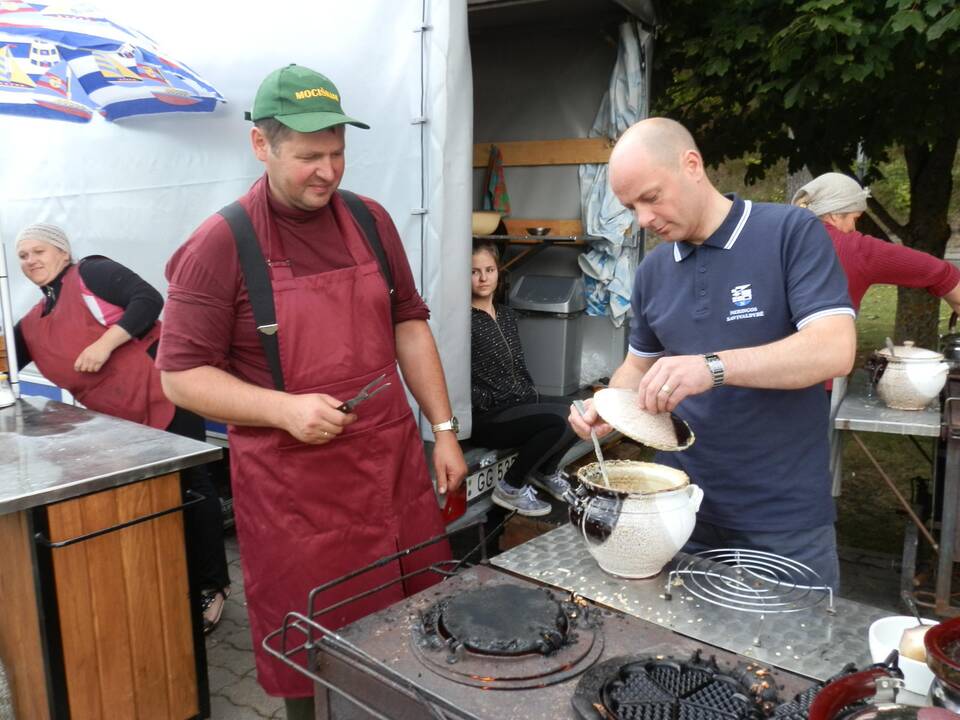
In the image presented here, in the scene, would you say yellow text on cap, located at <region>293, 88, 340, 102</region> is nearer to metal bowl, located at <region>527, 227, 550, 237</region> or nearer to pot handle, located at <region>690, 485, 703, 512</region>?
pot handle, located at <region>690, 485, 703, 512</region>

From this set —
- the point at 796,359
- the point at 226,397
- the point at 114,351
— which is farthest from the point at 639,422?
the point at 114,351

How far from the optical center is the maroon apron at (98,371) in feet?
11.6

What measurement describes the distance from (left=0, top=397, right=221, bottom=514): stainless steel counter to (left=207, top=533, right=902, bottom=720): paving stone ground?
1.09 meters

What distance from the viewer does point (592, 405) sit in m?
1.65

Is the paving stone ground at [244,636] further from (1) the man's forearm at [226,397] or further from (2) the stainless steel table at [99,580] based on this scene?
(1) the man's forearm at [226,397]

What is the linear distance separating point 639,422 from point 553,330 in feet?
11.1

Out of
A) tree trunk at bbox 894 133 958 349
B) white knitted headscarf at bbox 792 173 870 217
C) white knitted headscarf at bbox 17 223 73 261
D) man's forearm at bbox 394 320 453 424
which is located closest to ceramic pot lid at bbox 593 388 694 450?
man's forearm at bbox 394 320 453 424

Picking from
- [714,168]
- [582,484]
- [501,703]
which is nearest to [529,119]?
[714,168]

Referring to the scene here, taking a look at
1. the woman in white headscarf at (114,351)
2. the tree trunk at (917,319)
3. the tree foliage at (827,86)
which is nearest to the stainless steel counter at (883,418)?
the tree foliage at (827,86)

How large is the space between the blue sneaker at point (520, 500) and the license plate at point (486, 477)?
0.06 meters

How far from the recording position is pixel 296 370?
2035 mm

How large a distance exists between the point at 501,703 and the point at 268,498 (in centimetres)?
113

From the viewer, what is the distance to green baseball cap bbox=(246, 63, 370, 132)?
1.97 meters

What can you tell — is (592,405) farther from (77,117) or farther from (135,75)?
(77,117)
